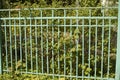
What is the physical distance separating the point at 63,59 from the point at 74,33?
0.58 meters

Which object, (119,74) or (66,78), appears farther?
(66,78)

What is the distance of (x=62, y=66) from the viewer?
20.4ft

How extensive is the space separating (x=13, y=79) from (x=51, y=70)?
812 mm

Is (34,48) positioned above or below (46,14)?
below

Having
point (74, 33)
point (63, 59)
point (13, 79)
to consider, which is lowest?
point (13, 79)

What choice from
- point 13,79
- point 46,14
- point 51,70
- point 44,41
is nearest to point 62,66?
point 51,70

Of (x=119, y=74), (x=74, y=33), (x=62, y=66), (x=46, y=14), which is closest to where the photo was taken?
(x=119, y=74)

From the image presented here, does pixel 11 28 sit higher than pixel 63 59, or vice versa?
pixel 11 28

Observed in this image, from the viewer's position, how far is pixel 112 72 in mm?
6258

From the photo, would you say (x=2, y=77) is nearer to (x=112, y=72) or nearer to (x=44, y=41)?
(x=44, y=41)

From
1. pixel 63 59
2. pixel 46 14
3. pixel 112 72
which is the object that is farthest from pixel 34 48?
pixel 112 72

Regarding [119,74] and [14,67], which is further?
[14,67]

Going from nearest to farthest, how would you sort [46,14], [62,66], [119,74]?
[119,74] < [62,66] < [46,14]

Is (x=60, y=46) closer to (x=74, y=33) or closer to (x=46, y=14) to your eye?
(x=74, y=33)
